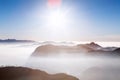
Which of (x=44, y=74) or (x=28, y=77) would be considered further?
(x=44, y=74)

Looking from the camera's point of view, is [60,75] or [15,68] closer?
[15,68]

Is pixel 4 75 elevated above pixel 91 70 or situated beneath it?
elevated above

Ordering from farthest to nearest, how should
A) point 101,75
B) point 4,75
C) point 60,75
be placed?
point 101,75 < point 60,75 < point 4,75

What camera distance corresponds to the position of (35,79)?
168ft

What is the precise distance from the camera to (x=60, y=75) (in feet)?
186

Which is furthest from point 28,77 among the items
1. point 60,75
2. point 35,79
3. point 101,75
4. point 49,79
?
point 101,75

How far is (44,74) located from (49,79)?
7.47 ft

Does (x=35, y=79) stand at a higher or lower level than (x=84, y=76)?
higher

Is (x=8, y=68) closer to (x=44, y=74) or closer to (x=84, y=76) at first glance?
(x=44, y=74)

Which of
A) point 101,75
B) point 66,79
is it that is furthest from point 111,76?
point 66,79

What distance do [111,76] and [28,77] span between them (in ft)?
523

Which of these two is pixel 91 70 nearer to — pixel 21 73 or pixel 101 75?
pixel 101 75

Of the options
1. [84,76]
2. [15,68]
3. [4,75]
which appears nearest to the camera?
[4,75]

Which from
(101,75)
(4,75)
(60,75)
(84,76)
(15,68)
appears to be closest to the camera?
(4,75)
